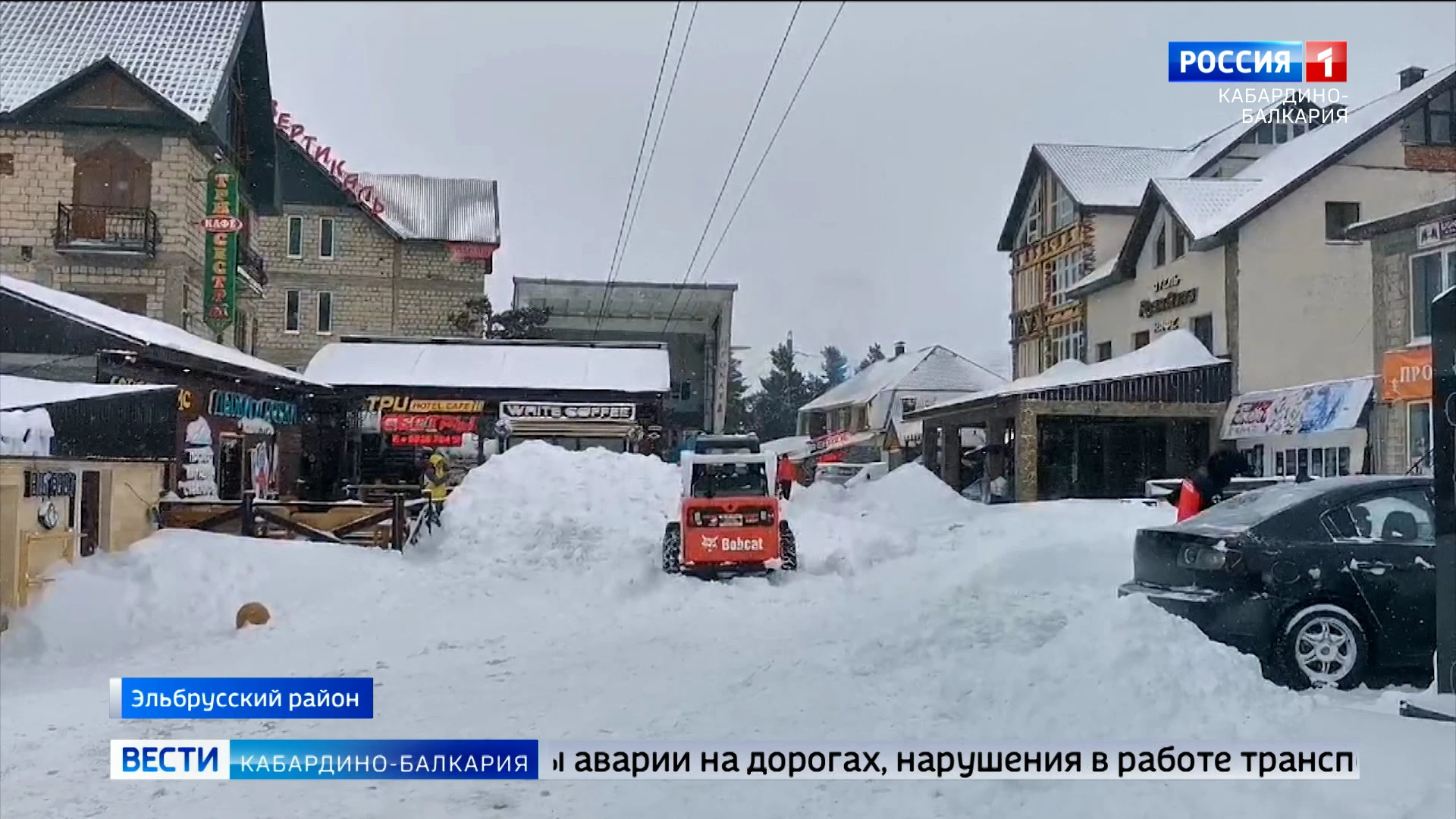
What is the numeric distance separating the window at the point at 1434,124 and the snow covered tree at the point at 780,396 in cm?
512

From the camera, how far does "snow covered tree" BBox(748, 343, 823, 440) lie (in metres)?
8.79

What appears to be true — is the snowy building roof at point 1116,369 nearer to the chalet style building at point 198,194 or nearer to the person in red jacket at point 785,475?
the person in red jacket at point 785,475

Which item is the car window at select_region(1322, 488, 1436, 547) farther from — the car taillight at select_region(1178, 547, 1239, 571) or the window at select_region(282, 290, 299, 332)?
the window at select_region(282, 290, 299, 332)

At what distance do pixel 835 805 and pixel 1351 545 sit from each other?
12.3 ft

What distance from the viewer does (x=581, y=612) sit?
966cm

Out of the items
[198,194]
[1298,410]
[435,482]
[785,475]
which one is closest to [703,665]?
[785,475]

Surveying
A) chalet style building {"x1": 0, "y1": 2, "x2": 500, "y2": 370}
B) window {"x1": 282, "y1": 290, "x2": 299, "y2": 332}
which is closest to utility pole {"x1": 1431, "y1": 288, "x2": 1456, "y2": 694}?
chalet style building {"x1": 0, "y1": 2, "x2": 500, "y2": 370}

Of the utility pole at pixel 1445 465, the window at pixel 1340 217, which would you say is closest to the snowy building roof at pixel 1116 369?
the window at pixel 1340 217

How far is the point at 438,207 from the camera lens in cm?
→ 910

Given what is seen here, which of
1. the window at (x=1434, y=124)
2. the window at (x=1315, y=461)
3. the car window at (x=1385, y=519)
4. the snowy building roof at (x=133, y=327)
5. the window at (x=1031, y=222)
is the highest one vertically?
the window at (x=1434, y=124)

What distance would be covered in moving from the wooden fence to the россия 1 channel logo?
9794 millimetres

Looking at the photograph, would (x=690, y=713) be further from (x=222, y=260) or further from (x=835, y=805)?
(x=222, y=260)
